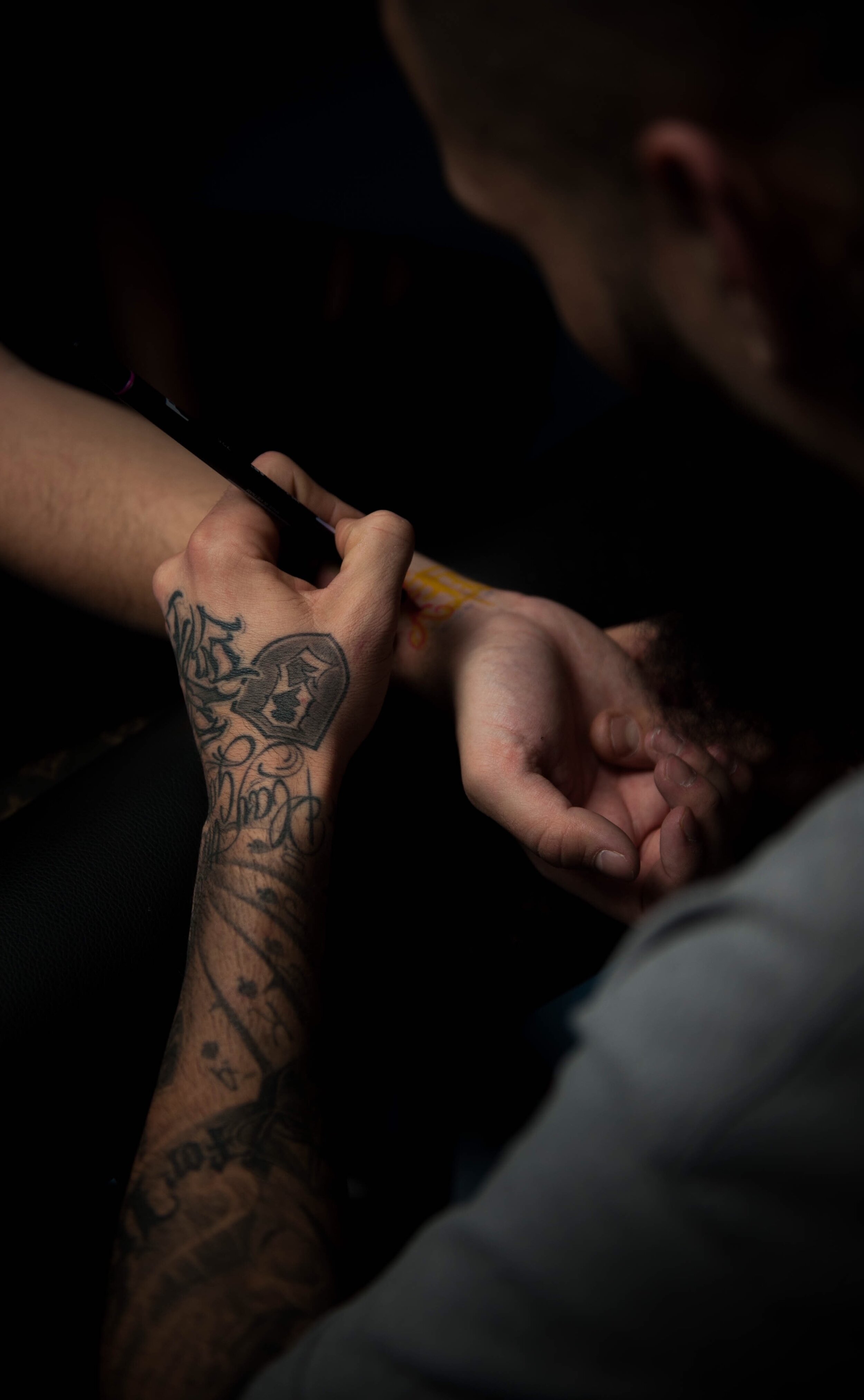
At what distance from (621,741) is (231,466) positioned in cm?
51

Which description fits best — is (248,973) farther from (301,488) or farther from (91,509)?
(91,509)

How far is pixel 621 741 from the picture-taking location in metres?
0.92

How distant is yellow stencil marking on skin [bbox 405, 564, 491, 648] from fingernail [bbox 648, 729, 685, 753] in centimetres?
27

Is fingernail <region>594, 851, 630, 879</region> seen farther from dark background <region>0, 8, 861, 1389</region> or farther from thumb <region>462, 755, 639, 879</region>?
dark background <region>0, 8, 861, 1389</region>

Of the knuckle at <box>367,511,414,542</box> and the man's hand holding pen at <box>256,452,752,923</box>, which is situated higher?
the knuckle at <box>367,511,414,542</box>

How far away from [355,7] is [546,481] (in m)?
0.97

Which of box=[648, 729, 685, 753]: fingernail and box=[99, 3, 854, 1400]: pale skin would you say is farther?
box=[648, 729, 685, 753]: fingernail

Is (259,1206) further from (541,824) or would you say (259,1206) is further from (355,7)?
(355,7)

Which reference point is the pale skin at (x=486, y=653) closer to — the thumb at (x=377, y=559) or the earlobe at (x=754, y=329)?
the thumb at (x=377, y=559)

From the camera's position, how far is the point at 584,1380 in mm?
351

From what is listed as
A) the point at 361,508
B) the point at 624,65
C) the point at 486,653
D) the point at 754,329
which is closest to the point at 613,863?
the point at 486,653

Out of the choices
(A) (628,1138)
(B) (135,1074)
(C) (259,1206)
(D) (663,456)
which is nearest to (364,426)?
(D) (663,456)

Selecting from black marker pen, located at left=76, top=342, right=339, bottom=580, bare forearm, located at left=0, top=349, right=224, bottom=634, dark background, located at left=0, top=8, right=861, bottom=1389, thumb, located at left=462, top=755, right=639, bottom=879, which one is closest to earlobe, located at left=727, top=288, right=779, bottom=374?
dark background, located at left=0, top=8, right=861, bottom=1389

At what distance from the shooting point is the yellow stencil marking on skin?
103cm
